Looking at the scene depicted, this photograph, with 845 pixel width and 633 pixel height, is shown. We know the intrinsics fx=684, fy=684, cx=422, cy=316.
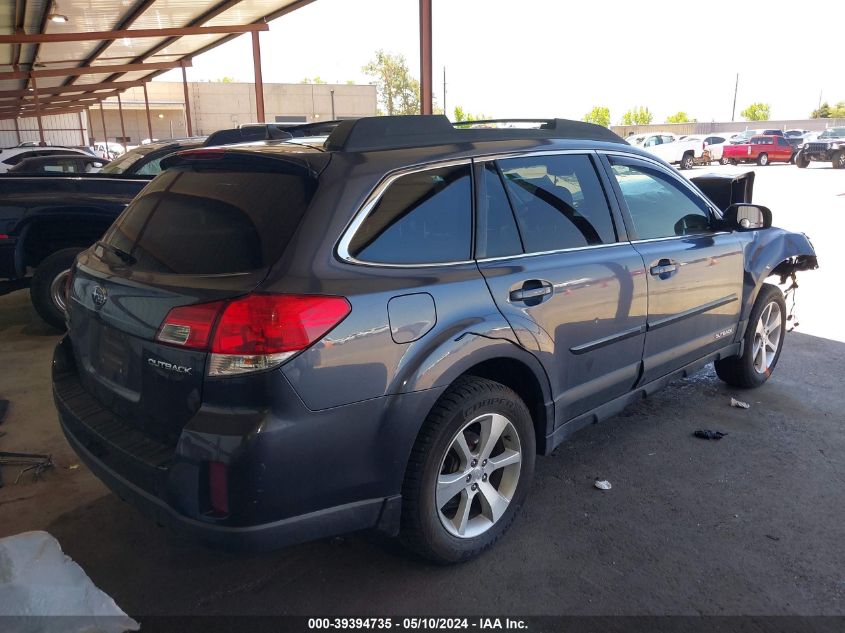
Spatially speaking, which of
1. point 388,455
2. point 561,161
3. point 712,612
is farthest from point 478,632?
point 561,161

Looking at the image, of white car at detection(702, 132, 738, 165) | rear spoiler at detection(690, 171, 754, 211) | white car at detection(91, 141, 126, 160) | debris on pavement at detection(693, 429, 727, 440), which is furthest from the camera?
white car at detection(702, 132, 738, 165)

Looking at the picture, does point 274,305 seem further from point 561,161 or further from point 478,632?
point 561,161

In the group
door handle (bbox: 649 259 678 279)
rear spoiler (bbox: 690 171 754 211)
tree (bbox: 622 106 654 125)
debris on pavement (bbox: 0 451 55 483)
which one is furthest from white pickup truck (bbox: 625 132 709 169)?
tree (bbox: 622 106 654 125)

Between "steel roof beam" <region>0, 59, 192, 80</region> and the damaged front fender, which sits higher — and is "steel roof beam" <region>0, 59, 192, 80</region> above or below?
above

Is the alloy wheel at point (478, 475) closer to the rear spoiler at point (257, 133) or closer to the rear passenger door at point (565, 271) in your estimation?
the rear passenger door at point (565, 271)

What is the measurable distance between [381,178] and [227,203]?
61 cm

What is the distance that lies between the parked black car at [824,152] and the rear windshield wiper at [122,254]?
33.3 m

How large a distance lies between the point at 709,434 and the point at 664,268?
1.18m

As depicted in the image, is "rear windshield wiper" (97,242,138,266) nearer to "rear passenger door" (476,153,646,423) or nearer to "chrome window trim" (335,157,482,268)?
"chrome window trim" (335,157,482,268)

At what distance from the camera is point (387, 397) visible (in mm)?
2475

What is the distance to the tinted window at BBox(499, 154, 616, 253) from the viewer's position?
10.5 ft

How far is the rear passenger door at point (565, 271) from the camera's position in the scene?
9.86 ft

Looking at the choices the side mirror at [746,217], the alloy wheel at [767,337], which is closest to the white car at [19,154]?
the side mirror at [746,217]

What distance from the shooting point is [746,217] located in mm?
4531
